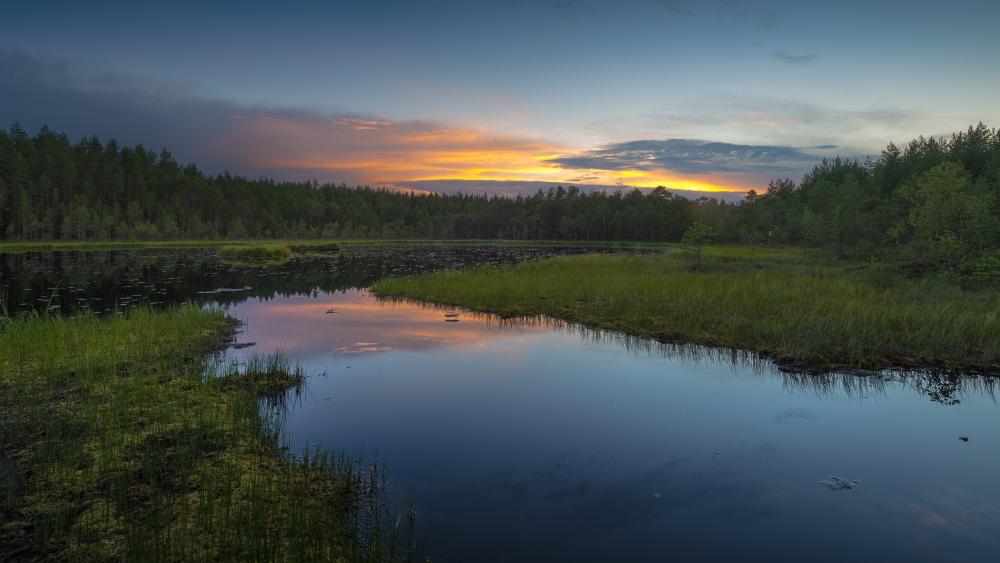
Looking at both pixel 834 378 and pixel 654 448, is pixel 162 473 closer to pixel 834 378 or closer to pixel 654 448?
pixel 654 448

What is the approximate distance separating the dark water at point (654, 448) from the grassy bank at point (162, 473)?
98 cm

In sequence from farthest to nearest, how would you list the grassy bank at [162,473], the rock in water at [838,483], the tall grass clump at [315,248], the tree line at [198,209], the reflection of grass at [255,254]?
1. the tree line at [198,209]
2. the tall grass clump at [315,248]
3. the reflection of grass at [255,254]
4. the rock in water at [838,483]
5. the grassy bank at [162,473]

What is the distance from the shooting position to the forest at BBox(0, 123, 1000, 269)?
3266 centimetres

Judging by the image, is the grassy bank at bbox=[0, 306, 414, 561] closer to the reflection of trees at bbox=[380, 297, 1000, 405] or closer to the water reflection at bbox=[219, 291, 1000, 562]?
the water reflection at bbox=[219, 291, 1000, 562]

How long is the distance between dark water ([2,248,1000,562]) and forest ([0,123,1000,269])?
20.4 m

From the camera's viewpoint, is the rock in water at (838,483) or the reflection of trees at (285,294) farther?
the reflection of trees at (285,294)

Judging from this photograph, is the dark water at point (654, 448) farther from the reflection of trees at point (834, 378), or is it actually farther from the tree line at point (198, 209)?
the tree line at point (198, 209)

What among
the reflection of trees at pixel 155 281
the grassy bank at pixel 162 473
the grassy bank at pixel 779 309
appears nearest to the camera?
the grassy bank at pixel 162 473

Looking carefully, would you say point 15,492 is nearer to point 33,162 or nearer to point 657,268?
point 657,268

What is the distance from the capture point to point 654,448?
9812mm

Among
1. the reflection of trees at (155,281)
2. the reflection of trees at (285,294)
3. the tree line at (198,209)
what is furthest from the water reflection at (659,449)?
the tree line at (198,209)

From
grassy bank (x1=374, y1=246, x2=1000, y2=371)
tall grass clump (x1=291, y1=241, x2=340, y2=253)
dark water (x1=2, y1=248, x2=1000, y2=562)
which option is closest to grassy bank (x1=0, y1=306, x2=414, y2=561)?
dark water (x1=2, y1=248, x2=1000, y2=562)

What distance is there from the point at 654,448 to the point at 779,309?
13.9 meters

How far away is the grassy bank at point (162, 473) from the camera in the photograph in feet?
19.4
